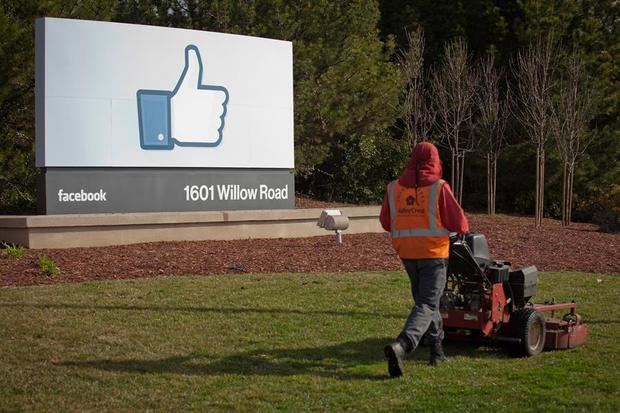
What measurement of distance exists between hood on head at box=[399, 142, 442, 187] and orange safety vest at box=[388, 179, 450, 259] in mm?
54

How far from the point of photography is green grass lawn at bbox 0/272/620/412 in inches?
278

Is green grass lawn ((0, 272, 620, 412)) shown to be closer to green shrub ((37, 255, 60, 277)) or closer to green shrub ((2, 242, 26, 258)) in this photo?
green shrub ((37, 255, 60, 277))

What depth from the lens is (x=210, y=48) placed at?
1794 centimetres

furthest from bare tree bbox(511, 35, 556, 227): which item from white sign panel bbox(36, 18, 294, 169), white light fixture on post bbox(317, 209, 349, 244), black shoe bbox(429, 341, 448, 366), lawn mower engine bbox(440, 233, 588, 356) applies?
black shoe bbox(429, 341, 448, 366)

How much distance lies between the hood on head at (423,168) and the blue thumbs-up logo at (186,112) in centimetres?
985

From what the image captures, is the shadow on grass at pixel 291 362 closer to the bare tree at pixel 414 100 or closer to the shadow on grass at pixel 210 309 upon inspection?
the shadow on grass at pixel 210 309

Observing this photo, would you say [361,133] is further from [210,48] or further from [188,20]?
[210,48]

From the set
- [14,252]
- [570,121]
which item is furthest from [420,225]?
[570,121]

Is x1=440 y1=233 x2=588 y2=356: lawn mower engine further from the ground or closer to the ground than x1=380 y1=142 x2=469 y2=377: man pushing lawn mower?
closer to the ground

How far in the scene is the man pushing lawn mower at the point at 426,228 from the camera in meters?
7.85

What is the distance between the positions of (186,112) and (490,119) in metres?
14.3

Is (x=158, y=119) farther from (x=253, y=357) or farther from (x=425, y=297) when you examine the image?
(x=425, y=297)

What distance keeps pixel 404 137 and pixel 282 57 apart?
477 inches

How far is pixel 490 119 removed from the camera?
29.1 meters
